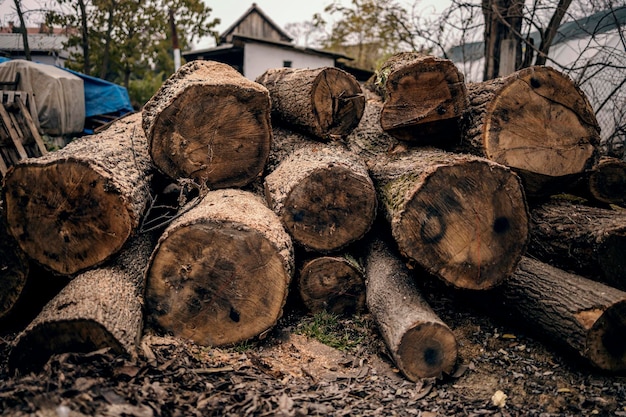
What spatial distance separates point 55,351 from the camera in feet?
8.77

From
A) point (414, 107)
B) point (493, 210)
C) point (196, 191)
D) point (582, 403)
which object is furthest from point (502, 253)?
point (196, 191)

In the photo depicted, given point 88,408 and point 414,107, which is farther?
point 414,107

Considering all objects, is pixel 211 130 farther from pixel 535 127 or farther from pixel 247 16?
pixel 247 16

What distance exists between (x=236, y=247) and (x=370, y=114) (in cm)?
241

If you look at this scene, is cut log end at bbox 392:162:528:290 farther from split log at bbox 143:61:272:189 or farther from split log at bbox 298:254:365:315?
split log at bbox 143:61:272:189

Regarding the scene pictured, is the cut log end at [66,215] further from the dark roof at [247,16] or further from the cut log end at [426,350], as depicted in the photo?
the dark roof at [247,16]

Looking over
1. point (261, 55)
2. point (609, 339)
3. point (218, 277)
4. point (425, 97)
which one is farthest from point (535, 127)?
point (261, 55)

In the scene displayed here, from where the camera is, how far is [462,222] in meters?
3.05

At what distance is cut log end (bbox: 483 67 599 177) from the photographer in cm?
355

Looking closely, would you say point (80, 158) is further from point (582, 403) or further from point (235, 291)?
point (582, 403)

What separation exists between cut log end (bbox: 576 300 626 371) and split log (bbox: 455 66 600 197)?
3.95 ft

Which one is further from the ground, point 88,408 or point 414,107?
point 414,107

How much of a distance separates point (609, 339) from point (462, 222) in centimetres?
113

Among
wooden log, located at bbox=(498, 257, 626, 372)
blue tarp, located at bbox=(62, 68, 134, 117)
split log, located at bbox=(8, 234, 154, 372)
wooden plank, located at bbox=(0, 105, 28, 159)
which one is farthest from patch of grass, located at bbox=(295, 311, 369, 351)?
blue tarp, located at bbox=(62, 68, 134, 117)
